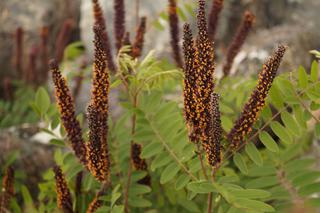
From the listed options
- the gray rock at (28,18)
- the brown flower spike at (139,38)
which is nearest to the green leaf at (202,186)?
the brown flower spike at (139,38)

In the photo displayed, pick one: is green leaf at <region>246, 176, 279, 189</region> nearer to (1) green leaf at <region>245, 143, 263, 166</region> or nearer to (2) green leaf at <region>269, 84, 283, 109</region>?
(1) green leaf at <region>245, 143, 263, 166</region>

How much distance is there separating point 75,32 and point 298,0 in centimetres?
314

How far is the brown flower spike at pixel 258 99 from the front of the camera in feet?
6.46

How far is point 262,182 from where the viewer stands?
2.65 m

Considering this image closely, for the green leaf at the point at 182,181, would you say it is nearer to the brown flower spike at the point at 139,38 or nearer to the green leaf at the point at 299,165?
the green leaf at the point at 299,165

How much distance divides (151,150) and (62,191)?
1.66 ft

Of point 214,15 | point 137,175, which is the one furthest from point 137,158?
point 214,15

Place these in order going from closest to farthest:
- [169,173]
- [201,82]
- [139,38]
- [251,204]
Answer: [201,82] → [251,204] → [169,173] → [139,38]

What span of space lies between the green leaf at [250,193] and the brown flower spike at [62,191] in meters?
0.75

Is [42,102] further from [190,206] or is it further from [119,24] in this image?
[190,206]

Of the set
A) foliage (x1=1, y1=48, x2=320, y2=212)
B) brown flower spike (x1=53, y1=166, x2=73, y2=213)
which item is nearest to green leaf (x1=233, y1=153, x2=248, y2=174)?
foliage (x1=1, y1=48, x2=320, y2=212)

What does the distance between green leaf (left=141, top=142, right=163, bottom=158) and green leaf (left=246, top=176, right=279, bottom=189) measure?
19.0 inches

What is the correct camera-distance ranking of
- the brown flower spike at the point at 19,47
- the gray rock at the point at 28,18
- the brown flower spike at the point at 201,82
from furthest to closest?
the gray rock at the point at 28,18, the brown flower spike at the point at 19,47, the brown flower spike at the point at 201,82

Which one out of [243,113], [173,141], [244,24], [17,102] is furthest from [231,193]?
[17,102]
